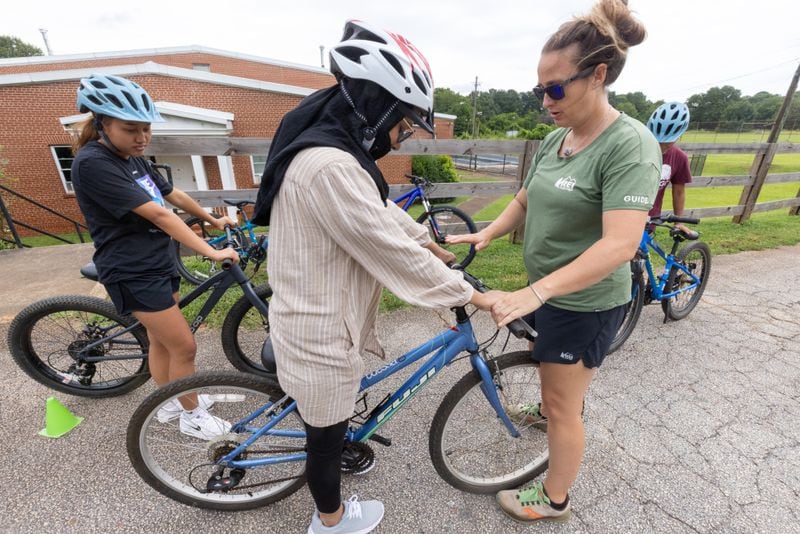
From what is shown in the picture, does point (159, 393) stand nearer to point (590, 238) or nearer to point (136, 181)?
point (136, 181)

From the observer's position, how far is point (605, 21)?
130 cm

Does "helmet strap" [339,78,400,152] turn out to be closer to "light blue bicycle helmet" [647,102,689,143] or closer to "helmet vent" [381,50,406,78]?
"helmet vent" [381,50,406,78]

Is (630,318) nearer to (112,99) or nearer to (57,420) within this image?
(112,99)

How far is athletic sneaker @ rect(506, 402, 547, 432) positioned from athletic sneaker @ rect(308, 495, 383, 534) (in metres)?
0.96

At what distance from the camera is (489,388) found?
191 centimetres

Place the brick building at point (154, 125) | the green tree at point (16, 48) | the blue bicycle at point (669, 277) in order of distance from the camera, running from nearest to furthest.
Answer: the blue bicycle at point (669, 277) → the brick building at point (154, 125) → the green tree at point (16, 48)

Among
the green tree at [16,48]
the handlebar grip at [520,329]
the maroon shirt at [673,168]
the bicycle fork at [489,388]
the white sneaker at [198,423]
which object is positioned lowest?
the white sneaker at [198,423]

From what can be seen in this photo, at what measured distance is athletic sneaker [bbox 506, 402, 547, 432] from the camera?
2.30 meters

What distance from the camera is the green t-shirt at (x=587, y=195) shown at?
1.29 meters

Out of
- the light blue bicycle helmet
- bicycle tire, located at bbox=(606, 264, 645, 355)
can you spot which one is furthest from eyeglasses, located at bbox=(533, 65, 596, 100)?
the light blue bicycle helmet

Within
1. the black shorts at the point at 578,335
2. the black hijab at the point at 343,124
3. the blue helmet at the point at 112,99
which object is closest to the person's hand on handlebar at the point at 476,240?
the black shorts at the point at 578,335

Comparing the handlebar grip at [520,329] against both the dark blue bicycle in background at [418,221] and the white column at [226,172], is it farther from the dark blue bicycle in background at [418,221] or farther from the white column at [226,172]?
the white column at [226,172]

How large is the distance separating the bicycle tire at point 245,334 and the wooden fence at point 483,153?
186 cm

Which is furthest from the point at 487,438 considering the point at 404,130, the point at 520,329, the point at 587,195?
the point at 404,130
